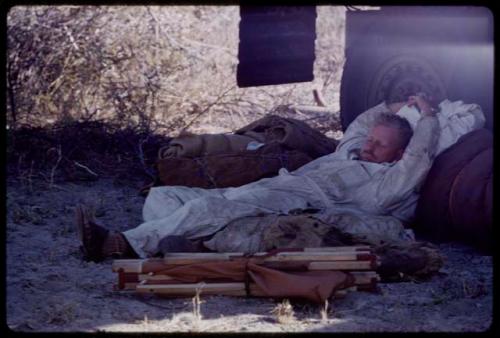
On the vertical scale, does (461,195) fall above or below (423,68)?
below

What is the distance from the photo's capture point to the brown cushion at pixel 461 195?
548 centimetres

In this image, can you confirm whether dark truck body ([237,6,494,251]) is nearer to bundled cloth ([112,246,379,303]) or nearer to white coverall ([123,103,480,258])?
white coverall ([123,103,480,258])

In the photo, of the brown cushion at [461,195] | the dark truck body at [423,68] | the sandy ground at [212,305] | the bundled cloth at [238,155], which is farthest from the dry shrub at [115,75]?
the sandy ground at [212,305]

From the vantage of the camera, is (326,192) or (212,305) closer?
(212,305)

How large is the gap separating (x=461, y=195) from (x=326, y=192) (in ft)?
2.95

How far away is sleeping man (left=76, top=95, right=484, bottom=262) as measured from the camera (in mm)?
5312

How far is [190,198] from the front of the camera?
5.81m

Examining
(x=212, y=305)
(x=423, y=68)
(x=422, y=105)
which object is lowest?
(x=212, y=305)

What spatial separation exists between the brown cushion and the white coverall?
0.34ft

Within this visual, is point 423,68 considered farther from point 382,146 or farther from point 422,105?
point 382,146

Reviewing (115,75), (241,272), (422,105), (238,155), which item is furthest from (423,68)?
(115,75)

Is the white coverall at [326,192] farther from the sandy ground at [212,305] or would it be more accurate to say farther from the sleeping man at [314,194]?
the sandy ground at [212,305]

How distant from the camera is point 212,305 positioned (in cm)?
452

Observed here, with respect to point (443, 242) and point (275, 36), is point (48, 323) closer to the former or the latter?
point (443, 242)
